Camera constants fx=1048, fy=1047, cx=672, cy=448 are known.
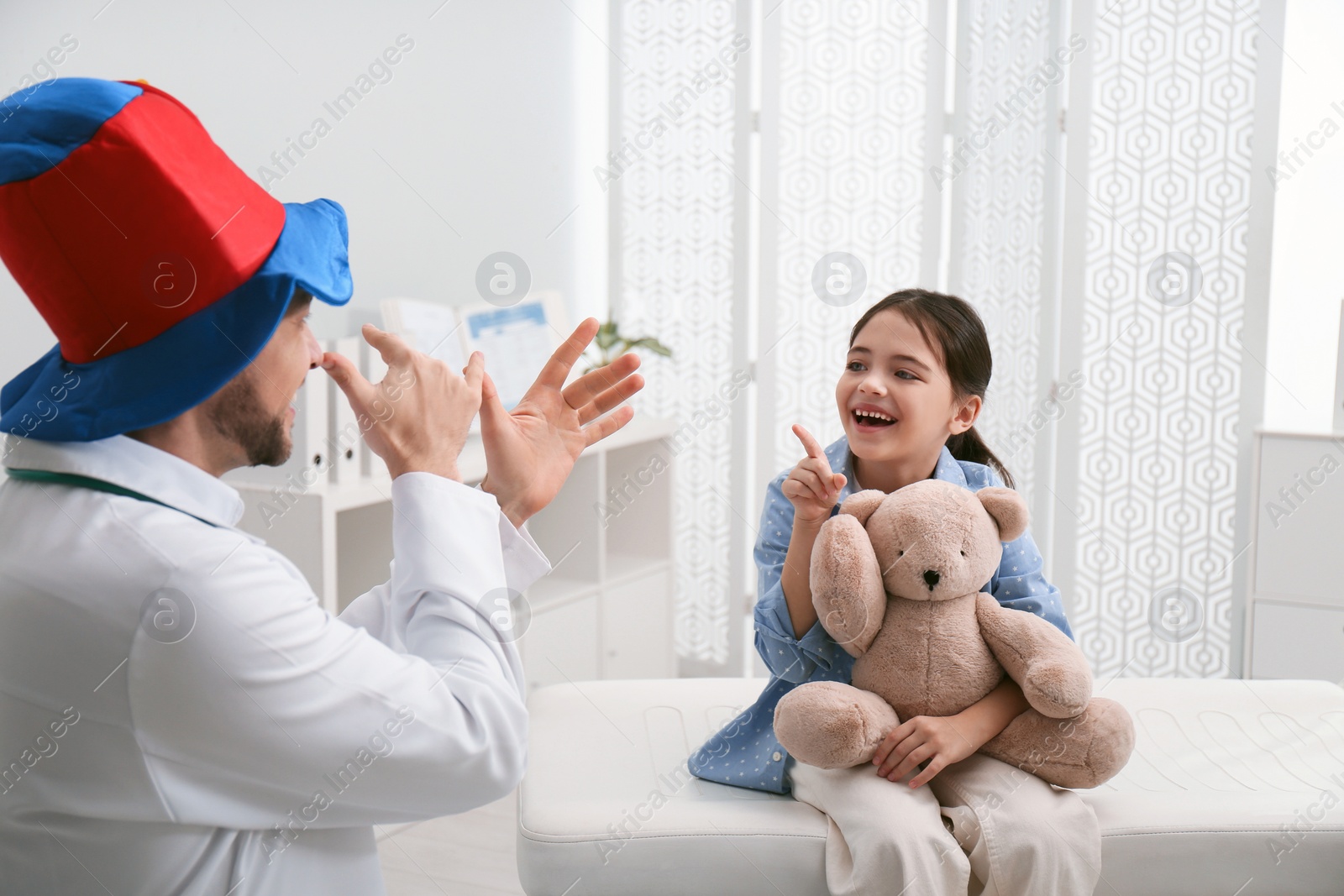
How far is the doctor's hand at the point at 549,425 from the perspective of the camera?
1.08 metres

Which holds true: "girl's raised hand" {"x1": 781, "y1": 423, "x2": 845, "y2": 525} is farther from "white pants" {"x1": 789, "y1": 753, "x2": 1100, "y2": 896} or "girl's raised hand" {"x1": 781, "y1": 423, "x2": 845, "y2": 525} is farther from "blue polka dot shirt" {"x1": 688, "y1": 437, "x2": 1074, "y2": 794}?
"white pants" {"x1": 789, "y1": 753, "x2": 1100, "y2": 896}

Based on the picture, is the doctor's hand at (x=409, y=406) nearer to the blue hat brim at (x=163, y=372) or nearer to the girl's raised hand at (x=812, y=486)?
the blue hat brim at (x=163, y=372)

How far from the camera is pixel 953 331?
1.61 metres

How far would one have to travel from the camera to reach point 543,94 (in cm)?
331

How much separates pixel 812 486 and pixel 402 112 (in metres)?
1.85

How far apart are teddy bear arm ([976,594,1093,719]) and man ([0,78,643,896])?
2.48ft

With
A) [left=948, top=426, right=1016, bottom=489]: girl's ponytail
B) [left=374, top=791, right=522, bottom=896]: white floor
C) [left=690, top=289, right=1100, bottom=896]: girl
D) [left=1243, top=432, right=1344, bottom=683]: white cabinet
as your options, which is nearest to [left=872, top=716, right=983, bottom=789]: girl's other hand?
[left=690, top=289, right=1100, bottom=896]: girl

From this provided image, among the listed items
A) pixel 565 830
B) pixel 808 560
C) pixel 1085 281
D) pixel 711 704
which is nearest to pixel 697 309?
pixel 1085 281

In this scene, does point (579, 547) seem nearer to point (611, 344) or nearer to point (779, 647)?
point (611, 344)

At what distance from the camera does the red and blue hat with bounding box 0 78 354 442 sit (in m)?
0.79

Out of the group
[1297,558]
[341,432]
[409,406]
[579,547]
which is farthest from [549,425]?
[1297,558]

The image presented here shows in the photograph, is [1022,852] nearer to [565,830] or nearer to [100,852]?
[565,830]

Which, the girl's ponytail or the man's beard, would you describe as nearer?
the man's beard

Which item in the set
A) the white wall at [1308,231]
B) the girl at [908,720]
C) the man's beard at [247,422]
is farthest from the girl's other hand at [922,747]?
the white wall at [1308,231]
